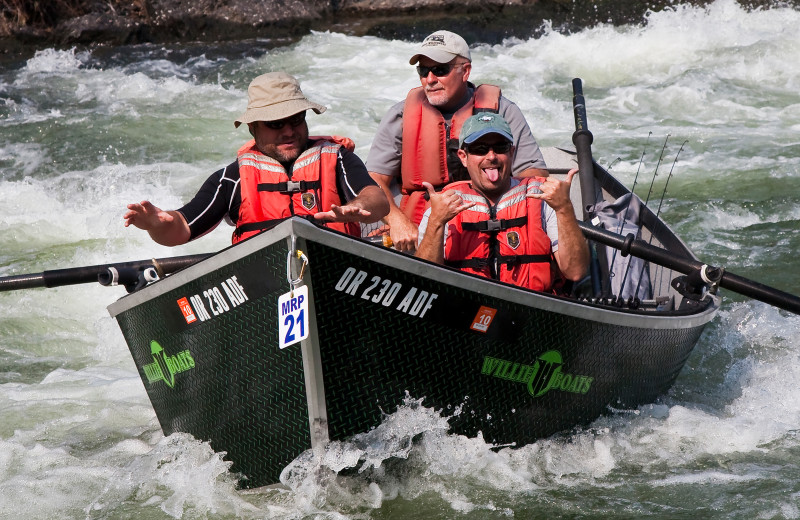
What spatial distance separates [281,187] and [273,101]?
33cm

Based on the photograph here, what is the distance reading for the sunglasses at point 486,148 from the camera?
3.63m

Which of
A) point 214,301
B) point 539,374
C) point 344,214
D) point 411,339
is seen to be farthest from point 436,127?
point 214,301

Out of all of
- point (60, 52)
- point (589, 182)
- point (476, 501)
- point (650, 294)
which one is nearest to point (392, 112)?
point (589, 182)

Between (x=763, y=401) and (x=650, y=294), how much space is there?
68 centimetres

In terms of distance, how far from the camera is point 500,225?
3648 millimetres

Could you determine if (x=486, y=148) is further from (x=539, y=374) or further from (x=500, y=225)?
(x=539, y=374)

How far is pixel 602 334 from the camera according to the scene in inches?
140

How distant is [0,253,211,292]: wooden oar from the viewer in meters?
3.74

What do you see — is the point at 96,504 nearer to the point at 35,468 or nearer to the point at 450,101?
the point at 35,468

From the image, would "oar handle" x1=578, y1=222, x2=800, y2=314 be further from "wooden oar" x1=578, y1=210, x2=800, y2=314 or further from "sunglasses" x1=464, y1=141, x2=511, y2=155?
"sunglasses" x1=464, y1=141, x2=511, y2=155

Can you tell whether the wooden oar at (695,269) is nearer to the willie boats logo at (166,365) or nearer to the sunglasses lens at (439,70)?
the sunglasses lens at (439,70)

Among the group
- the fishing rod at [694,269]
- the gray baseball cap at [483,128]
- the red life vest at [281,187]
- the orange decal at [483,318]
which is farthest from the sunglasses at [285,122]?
the fishing rod at [694,269]

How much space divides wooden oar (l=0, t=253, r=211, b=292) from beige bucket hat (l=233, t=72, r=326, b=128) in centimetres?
56

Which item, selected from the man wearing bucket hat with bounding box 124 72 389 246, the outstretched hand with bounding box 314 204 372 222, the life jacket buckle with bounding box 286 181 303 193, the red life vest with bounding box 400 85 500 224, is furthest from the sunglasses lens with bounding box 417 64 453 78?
the outstretched hand with bounding box 314 204 372 222
